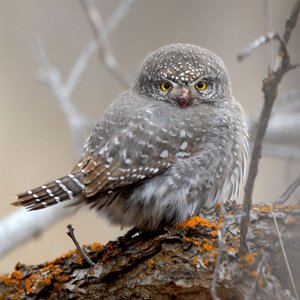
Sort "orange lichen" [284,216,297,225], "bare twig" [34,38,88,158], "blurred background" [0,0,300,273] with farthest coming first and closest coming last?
"blurred background" [0,0,300,273]
"bare twig" [34,38,88,158]
"orange lichen" [284,216,297,225]

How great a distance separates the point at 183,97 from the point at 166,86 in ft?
0.65

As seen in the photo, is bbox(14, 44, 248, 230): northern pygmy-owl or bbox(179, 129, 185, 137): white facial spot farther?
bbox(179, 129, 185, 137): white facial spot

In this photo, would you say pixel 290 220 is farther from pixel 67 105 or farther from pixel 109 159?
pixel 67 105

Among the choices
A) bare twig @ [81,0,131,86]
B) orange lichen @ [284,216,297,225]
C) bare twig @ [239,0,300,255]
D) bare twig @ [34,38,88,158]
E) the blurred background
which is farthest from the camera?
the blurred background

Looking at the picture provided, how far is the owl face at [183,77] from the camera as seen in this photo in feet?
12.5

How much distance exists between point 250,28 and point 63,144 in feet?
7.69

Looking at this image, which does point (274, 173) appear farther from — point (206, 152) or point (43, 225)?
point (206, 152)

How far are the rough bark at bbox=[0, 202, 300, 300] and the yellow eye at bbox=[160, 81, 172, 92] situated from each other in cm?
91

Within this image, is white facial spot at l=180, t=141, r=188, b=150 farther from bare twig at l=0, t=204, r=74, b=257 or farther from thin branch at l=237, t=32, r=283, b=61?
bare twig at l=0, t=204, r=74, b=257

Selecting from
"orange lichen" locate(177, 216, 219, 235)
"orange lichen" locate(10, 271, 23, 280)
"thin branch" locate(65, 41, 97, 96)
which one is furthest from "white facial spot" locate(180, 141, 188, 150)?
"thin branch" locate(65, 41, 97, 96)

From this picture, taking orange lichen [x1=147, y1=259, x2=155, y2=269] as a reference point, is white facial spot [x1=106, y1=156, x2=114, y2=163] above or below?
above

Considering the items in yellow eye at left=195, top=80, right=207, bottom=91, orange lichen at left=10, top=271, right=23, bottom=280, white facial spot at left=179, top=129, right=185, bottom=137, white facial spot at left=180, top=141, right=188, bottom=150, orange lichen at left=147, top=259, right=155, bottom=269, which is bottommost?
orange lichen at left=147, top=259, right=155, bottom=269

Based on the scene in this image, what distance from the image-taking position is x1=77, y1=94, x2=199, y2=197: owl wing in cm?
335

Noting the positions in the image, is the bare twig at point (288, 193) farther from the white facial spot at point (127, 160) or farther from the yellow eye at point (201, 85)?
the yellow eye at point (201, 85)
